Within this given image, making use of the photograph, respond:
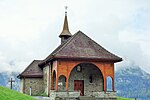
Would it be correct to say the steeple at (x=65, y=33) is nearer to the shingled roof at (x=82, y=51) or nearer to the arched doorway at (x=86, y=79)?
the shingled roof at (x=82, y=51)

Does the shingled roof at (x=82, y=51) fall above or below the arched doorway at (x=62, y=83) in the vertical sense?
above

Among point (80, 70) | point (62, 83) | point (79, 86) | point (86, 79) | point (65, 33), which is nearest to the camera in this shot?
point (62, 83)

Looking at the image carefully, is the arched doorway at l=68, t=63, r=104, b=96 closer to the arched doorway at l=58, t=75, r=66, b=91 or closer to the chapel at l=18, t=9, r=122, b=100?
the chapel at l=18, t=9, r=122, b=100

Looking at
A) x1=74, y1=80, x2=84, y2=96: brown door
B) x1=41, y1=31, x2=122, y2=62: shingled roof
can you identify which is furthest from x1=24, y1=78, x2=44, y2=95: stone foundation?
x1=41, y1=31, x2=122, y2=62: shingled roof

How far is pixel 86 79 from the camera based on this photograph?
155ft

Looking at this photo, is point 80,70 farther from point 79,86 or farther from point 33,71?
point 33,71

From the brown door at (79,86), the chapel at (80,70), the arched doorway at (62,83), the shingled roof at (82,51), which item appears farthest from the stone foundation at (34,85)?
the shingled roof at (82,51)

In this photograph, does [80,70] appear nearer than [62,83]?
No

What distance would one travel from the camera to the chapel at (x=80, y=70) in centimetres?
4353

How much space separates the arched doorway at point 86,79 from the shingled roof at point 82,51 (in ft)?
7.56

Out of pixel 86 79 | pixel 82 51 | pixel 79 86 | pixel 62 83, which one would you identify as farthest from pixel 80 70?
pixel 82 51

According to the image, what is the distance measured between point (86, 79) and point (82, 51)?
4.12 meters

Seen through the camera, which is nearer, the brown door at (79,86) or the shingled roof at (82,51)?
the shingled roof at (82,51)

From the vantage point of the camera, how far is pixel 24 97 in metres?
35.7
